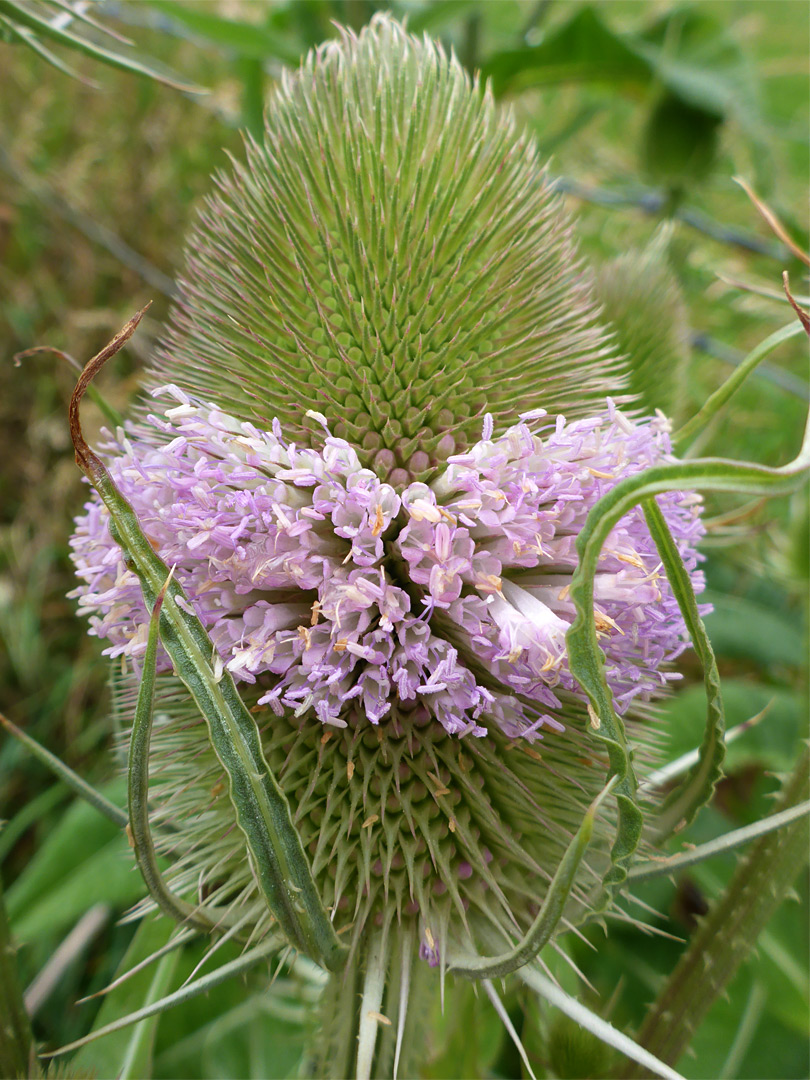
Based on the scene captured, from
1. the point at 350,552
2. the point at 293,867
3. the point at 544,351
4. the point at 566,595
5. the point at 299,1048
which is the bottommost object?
the point at 299,1048

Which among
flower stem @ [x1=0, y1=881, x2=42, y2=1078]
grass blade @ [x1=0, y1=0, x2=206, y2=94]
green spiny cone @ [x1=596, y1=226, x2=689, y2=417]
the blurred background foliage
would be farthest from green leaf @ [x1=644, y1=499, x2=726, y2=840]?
green spiny cone @ [x1=596, y1=226, x2=689, y2=417]

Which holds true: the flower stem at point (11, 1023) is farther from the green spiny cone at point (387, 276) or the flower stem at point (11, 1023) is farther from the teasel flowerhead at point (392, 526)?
the green spiny cone at point (387, 276)

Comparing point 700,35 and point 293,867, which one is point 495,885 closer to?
point 293,867

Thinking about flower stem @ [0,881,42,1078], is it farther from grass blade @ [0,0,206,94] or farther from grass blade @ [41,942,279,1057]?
grass blade @ [0,0,206,94]

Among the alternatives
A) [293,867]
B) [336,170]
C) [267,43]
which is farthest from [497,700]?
[267,43]

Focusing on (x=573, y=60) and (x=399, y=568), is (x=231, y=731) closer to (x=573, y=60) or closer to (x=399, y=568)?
(x=399, y=568)

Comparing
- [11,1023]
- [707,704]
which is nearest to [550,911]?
[707,704]
